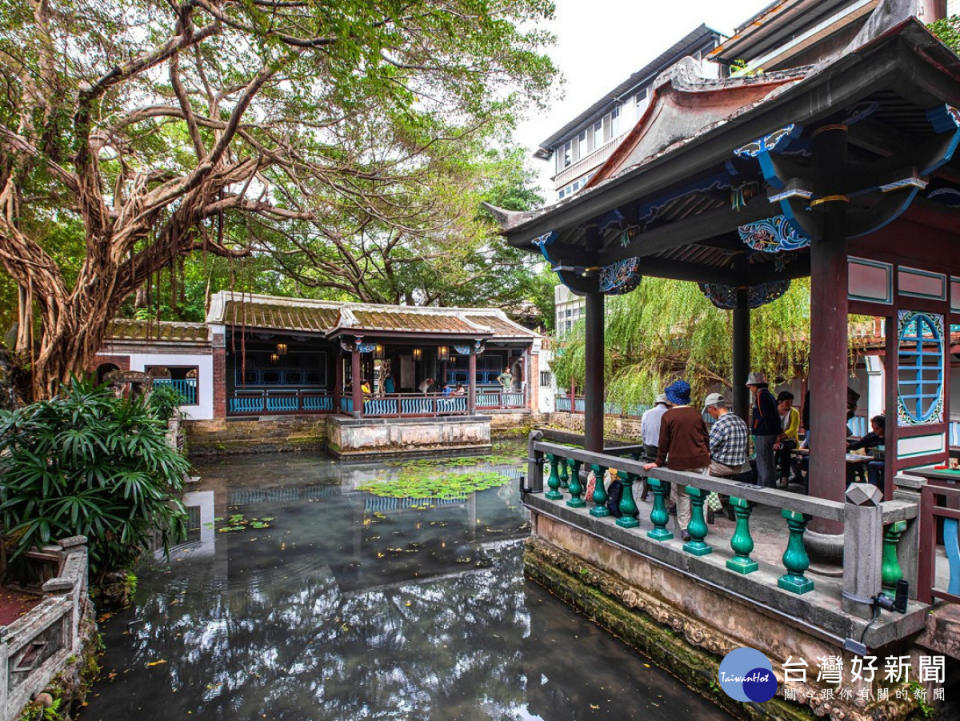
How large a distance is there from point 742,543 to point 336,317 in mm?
15229

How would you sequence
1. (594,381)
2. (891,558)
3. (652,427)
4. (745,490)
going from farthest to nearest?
(594,381), (652,427), (745,490), (891,558)

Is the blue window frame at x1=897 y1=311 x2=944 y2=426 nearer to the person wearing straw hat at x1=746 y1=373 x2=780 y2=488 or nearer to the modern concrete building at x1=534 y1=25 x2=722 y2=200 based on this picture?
the person wearing straw hat at x1=746 y1=373 x2=780 y2=488

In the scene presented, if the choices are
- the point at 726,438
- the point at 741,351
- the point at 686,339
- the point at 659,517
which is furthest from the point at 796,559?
the point at 686,339

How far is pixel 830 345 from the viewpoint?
3145 mm

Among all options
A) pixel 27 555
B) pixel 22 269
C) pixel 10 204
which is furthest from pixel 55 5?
pixel 27 555

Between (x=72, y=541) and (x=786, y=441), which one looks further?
(x=786, y=441)

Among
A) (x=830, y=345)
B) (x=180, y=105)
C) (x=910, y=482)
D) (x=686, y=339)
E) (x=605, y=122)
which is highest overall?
(x=605, y=122)

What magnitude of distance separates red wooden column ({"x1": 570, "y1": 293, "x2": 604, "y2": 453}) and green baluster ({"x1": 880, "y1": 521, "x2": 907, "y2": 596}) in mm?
2781

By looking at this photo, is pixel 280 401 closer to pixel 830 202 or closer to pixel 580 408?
pixel 580 408

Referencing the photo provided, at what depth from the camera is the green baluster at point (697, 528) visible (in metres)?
3.48

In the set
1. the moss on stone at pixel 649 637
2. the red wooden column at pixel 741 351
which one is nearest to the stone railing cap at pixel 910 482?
the moss on stone at pixel 649 637

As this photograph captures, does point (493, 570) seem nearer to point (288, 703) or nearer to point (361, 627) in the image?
point (361, 627)

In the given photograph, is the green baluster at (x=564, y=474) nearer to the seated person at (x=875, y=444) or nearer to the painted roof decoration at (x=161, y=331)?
the seated person at (x=875, y=444)

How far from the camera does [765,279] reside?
576 centimetres
